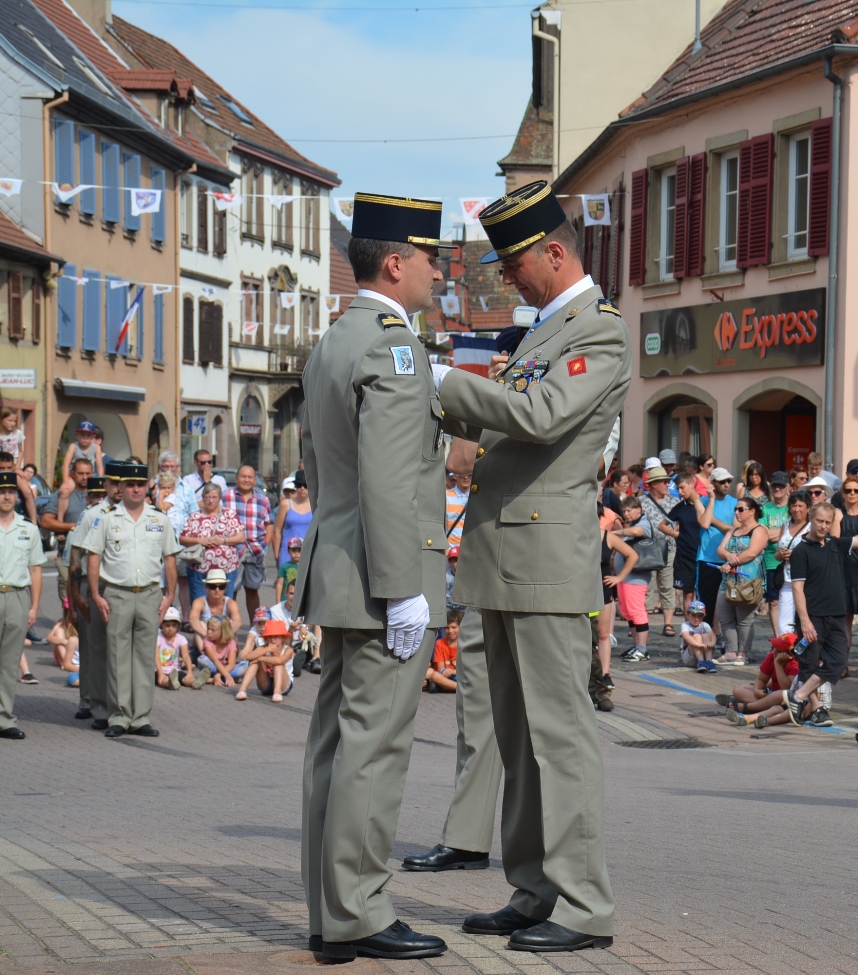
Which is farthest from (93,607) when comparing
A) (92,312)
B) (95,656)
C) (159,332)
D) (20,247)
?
(159,332)

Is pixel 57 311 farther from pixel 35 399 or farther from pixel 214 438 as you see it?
pixel 214 438

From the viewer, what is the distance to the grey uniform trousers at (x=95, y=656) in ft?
39.5

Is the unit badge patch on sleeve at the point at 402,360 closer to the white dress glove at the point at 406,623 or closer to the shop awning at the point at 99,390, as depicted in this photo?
the white dress glove at the point at 406,623

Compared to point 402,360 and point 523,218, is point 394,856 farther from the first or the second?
point 523,218

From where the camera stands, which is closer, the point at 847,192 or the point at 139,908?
the point at 139,908

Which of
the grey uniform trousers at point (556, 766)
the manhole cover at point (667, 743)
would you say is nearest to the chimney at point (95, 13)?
the manhole cover at point (667, 743)

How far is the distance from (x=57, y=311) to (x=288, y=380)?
62.5 feet

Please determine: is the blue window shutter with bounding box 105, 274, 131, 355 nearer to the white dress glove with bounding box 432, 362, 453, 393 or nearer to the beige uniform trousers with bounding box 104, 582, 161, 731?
the beige uniform trousers with bounding box 104, 582, 161, 731

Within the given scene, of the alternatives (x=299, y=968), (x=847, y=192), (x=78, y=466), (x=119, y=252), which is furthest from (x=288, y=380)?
(x=299, y=968)

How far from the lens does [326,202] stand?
201 ft

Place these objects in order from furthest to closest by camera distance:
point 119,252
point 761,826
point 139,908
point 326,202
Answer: point 326,202 < point 119,252 < point 761,826 < point 139,908

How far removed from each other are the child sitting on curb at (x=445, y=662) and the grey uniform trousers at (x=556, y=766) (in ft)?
31.6

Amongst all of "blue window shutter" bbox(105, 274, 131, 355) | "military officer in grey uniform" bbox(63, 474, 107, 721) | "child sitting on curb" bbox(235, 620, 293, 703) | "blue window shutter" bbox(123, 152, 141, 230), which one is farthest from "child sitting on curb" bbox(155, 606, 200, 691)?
"blue window shutter" bbox(123, 152, 141, 230)

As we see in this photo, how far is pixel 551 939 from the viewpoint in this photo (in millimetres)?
4266
